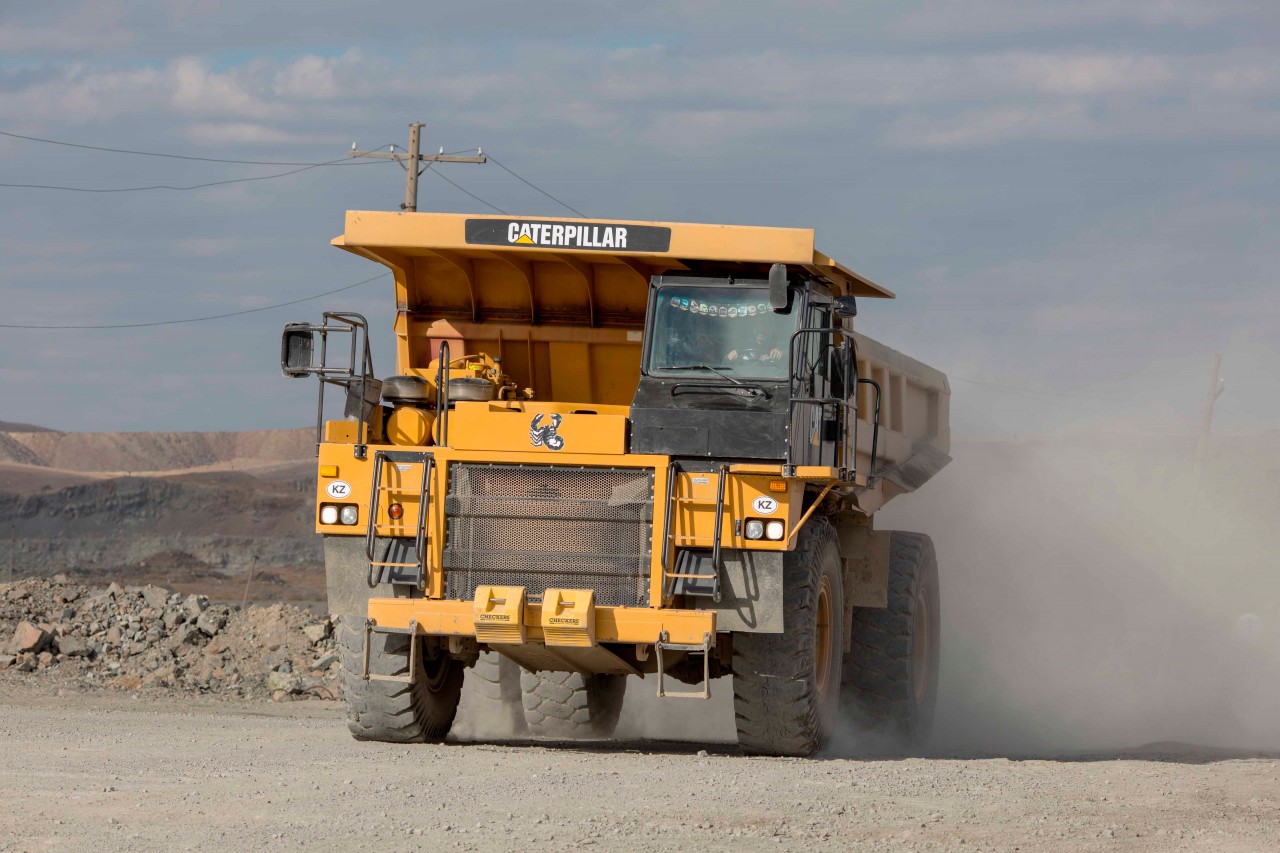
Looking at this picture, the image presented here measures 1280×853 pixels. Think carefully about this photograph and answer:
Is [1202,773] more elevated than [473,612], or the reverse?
[473,612]

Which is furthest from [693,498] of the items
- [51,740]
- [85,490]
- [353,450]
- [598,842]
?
[85,490]

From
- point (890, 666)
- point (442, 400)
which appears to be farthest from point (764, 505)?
point (890, 666)

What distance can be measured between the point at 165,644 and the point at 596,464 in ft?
35.3

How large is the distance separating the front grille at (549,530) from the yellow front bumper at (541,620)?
0.24 meters

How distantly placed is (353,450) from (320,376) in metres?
0.57

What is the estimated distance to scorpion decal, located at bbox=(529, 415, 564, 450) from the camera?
11.3 metres

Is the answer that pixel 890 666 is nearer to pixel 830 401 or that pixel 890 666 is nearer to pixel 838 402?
pixel 838 402

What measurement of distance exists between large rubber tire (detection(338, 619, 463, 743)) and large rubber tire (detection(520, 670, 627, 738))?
2020 millimetres

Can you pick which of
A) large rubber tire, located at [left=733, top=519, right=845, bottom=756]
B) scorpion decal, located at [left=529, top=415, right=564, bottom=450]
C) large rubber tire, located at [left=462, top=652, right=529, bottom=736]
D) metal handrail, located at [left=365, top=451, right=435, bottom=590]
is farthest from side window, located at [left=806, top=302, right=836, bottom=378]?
large rubber tire, located at [left=462, top=652, right=529, bottom=736]

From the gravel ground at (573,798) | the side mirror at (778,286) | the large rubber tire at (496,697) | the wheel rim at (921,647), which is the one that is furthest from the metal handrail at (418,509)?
the wheel rim at (921,647)

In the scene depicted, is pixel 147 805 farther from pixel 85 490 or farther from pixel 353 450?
pixel 85 490

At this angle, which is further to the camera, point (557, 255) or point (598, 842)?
point (557, 255)

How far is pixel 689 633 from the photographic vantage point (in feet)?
35.5

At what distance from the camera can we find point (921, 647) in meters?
15.7
